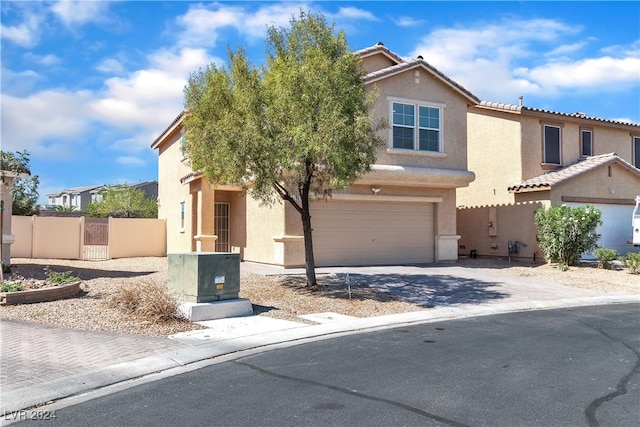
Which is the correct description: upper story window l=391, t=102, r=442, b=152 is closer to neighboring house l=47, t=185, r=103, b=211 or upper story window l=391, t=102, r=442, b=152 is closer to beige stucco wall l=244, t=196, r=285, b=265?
beige stucco wall l=244, t=196, r=285, b=265

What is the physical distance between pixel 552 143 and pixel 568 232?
5901mm

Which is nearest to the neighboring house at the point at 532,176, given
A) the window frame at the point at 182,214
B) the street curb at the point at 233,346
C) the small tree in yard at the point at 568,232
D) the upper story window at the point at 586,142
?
the upper story window at the point at 586,142

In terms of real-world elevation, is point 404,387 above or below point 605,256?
below

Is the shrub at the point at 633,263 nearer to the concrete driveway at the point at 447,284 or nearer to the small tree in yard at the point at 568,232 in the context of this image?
the small tree in yard at the point at 568,232

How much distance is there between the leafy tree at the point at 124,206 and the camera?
39.5 metres

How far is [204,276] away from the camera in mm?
10930

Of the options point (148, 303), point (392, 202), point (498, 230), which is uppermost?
point (392, 202)

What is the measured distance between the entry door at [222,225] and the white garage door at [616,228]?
49.0ft

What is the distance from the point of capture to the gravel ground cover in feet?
33.0

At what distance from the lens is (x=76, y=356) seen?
7.82 metres

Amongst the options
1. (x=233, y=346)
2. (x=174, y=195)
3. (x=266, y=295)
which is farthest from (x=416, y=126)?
(x=233, y=346)

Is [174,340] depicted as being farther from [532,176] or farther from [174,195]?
[532,176]

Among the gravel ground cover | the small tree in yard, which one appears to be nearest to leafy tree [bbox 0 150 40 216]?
the gravel ground cover

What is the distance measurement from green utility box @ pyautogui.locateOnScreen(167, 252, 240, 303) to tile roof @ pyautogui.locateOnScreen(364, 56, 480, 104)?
9542 millimetres
